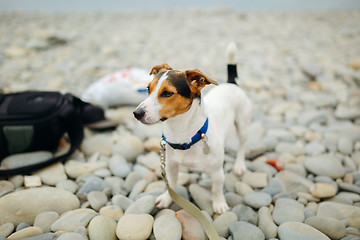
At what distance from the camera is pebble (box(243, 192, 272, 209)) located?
7.63 ft

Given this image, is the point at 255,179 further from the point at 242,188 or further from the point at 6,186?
the point at 6,186

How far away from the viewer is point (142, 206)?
2236 millimetres

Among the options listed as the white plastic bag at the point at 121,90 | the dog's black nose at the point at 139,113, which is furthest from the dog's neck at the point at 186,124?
the white plastic bag at the point at 121,90

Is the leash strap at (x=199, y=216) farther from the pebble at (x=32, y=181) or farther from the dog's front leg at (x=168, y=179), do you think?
the pebble at (x=32, y=181)

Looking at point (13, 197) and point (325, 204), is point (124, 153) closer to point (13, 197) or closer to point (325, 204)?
point (13, 197)

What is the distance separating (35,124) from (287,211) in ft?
9.01

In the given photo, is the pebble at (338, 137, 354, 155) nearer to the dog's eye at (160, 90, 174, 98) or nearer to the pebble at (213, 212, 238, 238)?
the pebble at (213, 212, 238, 238)

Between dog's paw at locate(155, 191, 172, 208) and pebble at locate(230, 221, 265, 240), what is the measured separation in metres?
0.61

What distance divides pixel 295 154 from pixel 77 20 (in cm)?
1115

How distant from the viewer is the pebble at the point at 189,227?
6.52 feet

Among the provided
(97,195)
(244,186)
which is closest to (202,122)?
(244,186)

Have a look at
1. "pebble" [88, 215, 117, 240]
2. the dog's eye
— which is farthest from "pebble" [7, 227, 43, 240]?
the dog's eye

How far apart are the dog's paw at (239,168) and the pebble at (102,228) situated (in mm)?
1458

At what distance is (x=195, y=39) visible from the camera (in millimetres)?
8812
